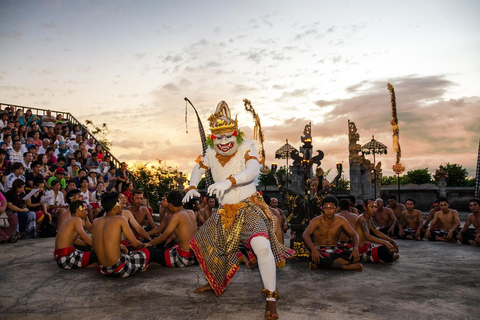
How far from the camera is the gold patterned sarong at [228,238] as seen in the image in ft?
13.1

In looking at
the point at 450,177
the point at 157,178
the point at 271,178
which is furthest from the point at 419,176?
the point at 157,178

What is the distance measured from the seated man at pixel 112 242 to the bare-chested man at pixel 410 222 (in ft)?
22.7

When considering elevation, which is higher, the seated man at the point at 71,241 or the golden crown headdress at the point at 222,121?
the golden crown headdress at the point at 222,121

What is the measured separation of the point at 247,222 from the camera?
395 centimetres

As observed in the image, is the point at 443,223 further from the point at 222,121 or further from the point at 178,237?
the point at 222,121

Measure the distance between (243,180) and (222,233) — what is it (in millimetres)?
767

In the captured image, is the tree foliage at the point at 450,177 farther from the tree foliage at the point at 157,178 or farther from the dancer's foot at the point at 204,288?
the dancer's foot at the point at 204,288

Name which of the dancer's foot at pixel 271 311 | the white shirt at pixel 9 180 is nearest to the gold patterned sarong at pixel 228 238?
the dancer's foot at pixel 271 311

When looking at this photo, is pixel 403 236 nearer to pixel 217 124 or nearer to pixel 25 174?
pixel 217 124

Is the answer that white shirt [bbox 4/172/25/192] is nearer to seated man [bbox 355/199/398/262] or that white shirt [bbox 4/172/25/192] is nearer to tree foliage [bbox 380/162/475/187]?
seated man [bbox 355/199/398/262]

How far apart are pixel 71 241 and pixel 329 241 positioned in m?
4.07

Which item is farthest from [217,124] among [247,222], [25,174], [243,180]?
[25,174]

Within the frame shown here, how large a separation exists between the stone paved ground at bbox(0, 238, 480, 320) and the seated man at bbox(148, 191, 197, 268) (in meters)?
0.17

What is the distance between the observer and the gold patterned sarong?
13.1ft
